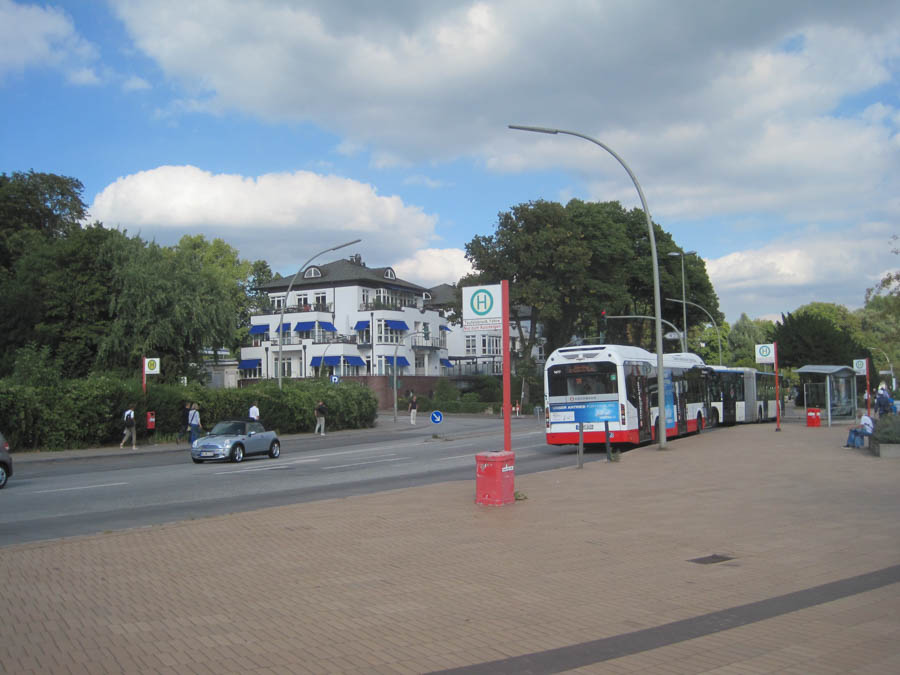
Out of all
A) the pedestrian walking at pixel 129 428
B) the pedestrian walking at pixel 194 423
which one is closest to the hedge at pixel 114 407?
the pedestrian walking at pixel 129 428

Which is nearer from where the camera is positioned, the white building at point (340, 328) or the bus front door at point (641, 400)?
the bus front door at point (641, 400)

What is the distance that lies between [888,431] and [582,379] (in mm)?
8080

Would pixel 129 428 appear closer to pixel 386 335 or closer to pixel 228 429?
pixel 228 429

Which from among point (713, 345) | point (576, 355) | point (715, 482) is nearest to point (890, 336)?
point (576, 355)

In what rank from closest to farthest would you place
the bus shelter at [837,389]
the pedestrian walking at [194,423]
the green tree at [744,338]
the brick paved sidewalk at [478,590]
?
1. the brick paved sidewalk at [478,590]
2. the pedestrian walking at [194,423]
3. the bus shelter at [837,389]
4. the green tree at [744,338]

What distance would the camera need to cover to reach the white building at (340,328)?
77750mm

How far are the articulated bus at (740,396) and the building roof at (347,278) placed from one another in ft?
144

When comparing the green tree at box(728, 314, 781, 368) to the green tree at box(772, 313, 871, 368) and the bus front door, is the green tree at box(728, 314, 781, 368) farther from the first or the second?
the bus front door

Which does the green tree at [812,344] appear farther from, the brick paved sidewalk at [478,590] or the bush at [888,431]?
the brick paved sidewalk at [478,590]

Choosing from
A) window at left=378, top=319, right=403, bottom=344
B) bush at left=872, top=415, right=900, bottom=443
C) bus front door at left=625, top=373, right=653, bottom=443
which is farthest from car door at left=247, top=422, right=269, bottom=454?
window at left=378, top=319, right=403, bottom=344

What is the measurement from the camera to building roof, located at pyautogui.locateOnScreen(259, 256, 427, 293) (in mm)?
80475

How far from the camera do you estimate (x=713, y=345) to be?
290ft

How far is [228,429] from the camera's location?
26.3 metres

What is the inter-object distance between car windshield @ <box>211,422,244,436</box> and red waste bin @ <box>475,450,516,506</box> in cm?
1526
